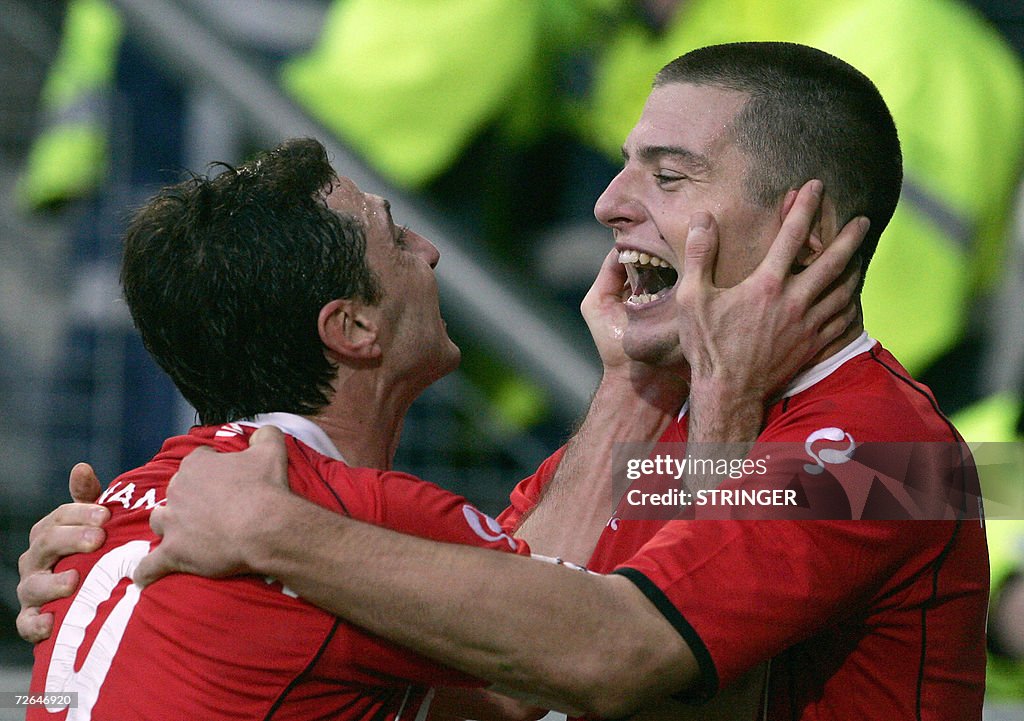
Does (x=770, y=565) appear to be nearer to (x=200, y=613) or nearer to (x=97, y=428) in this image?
(x=200, y=613)

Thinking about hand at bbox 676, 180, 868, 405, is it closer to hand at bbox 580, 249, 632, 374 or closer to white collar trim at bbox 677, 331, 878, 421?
white collar trim at bbox 677, 331, 878, 421

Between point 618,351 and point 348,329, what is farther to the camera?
A: point 618,351

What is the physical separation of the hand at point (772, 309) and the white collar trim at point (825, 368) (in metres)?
0.02

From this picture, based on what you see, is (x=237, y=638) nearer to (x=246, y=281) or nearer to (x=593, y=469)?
(x=246, y=281)

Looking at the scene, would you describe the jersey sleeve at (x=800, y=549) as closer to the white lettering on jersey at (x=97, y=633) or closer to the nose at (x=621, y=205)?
the nose at (x=621, y=205)

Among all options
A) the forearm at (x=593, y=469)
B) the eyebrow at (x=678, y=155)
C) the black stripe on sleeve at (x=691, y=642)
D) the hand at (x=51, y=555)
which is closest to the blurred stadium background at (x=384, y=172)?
the forearm at (x=593, y=469)

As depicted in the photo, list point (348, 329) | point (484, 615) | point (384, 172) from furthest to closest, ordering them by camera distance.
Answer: point (384, 172), point (348, 329), point (484, 615)

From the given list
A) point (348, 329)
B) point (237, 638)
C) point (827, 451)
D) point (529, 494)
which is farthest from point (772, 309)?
point (237, 638)

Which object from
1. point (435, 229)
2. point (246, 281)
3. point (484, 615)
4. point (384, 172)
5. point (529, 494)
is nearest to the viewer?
point (484, 615)

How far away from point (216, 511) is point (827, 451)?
77 cm

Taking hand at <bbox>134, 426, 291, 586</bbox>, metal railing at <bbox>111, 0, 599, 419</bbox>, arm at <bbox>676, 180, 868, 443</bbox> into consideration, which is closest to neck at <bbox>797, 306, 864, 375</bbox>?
arm at <bbox>676, 180, 868, 443</bbox>

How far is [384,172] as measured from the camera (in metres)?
3.62

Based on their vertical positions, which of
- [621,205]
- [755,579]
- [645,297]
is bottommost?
[755,579]

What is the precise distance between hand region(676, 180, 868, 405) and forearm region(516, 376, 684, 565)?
1.00ft
